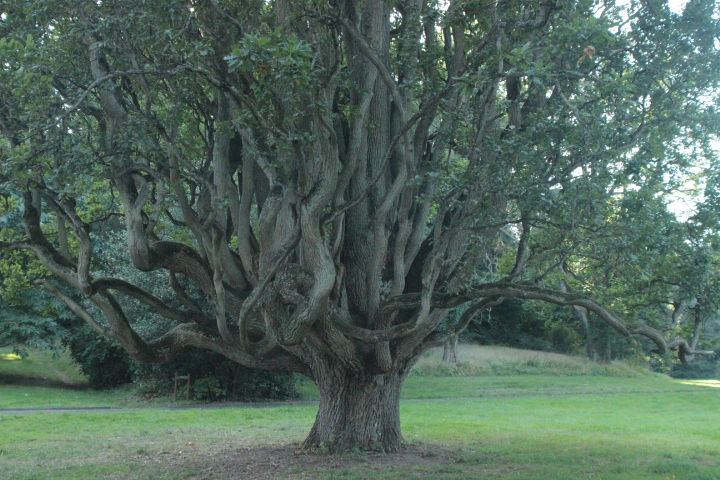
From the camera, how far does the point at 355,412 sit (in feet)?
34.2

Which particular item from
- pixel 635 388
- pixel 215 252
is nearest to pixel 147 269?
pixel 215 252

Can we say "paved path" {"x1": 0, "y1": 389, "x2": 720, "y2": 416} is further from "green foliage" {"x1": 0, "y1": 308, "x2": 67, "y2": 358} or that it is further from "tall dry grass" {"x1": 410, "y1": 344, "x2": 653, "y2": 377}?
"tall dry grass" {"x1": 410, "y1": 344, "x2": 653, "y2": 377}

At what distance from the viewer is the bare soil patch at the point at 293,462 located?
9.13m

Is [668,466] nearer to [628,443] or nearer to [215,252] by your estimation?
[628,443]

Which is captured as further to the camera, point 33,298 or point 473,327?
point 473,327

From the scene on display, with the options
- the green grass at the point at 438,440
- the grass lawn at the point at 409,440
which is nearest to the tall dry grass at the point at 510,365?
the grass lawn at the point at 409,440

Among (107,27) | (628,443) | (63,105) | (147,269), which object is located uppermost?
(107,27)

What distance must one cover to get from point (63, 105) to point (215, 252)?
3279 millimetres

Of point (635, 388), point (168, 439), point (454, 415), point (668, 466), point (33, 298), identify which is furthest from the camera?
point (635, 388)

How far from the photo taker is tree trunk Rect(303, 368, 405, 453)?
10352 mm

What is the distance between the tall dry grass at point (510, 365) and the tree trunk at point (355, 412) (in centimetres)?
2138

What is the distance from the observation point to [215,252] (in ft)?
31.0

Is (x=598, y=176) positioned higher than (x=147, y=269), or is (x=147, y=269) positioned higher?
(x=598, y=176)

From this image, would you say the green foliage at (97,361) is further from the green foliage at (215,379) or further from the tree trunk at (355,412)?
the tree trunk at (355,412)
